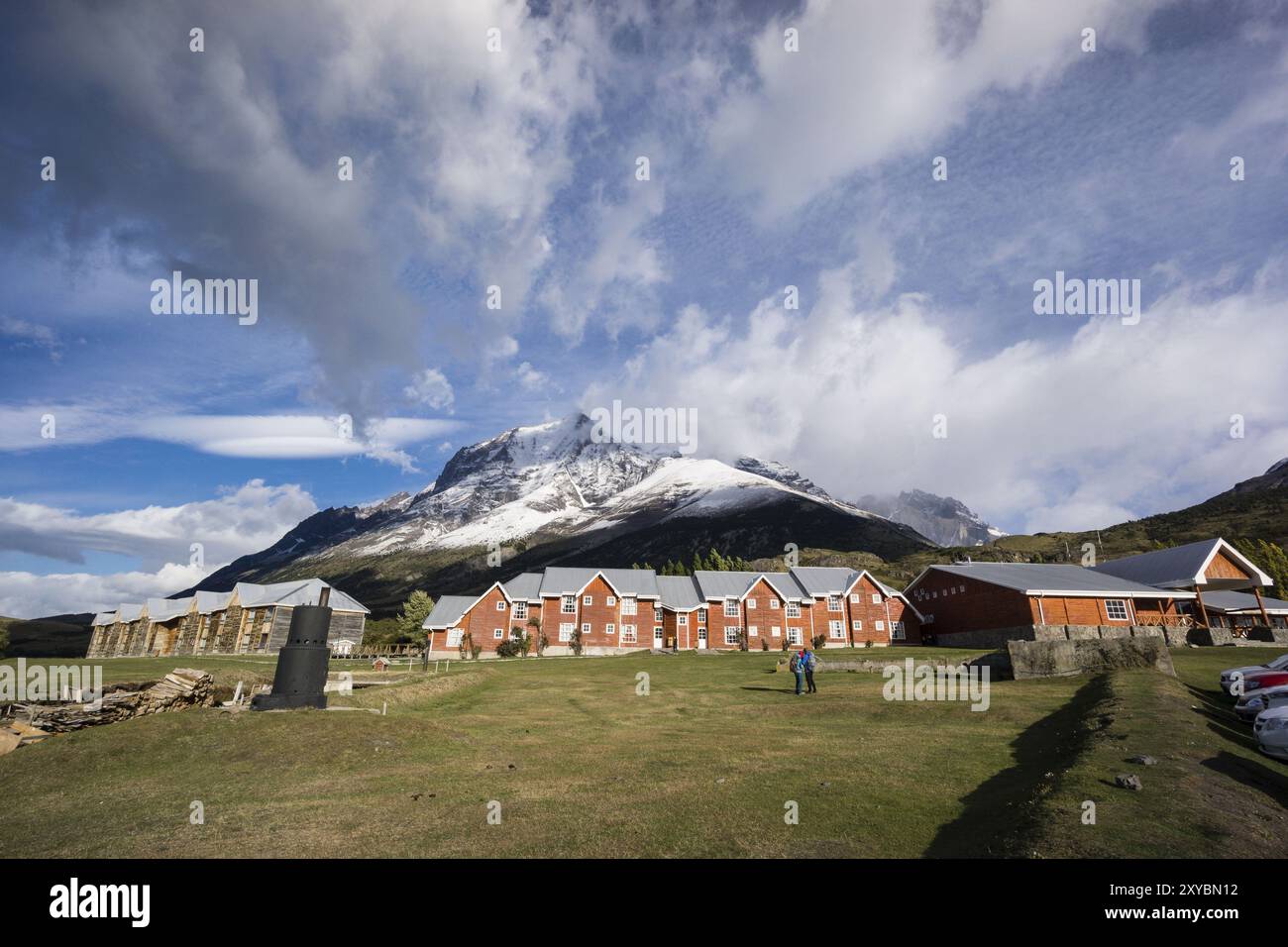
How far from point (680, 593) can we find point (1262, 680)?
2273 inches

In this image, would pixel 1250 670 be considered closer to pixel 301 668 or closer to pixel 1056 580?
pixel 1056 580

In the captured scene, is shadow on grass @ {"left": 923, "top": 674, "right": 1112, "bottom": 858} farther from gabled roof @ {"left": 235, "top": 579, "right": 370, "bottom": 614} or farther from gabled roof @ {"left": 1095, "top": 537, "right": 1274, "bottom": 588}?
gabled roof @ {"left": 235, "top": 579, "right": 370, "bottom": 614}

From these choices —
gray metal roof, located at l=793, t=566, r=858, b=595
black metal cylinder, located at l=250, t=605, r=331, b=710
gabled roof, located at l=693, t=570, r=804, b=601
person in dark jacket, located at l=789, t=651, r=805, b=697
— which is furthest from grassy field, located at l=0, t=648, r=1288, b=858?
gray metal roof, located at l=793, t=566, r=858, b=595

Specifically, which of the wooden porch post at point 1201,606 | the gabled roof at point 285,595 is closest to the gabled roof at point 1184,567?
the wooden porch post at point 1201,606

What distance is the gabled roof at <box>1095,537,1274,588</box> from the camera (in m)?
58.5

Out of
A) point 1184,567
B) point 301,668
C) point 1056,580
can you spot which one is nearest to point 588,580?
point 1056,580

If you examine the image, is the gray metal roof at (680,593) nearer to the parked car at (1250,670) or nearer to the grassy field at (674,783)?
the grassy field at (674,783)

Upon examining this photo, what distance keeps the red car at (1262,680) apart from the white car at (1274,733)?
10.4 m

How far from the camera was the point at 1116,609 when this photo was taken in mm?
56719

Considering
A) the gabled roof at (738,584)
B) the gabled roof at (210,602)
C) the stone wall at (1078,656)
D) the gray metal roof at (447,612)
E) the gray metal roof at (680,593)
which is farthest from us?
the gabled roof at (210,602)

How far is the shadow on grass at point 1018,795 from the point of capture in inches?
355

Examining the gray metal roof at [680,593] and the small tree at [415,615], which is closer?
the gray metal roof at [680,593]
